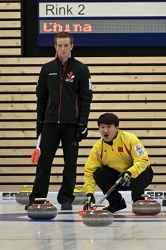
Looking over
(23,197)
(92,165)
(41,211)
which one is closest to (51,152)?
(92,165)

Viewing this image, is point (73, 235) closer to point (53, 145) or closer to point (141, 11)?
point (53, 145)

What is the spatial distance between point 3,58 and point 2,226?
184 inches

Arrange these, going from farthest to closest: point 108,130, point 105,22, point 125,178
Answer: point 105,22 < point 108,130 < point 125,178

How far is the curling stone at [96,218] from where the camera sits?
396cm

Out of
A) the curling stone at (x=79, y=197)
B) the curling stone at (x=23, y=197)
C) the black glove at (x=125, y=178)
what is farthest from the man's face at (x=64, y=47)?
the curling stone at (x=23, y=197)

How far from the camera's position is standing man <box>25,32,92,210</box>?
5.02 metres

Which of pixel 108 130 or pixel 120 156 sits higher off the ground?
pixel 108 130

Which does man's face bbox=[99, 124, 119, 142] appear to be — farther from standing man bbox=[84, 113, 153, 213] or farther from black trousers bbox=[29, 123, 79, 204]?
black trousers bbox=[29, 123, 79, 204]

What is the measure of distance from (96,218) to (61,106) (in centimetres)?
131

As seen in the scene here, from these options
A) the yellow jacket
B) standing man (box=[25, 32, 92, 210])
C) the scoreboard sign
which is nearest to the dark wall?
the scoreboard sign

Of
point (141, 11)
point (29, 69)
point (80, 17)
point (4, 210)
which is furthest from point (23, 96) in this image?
point (4, 210)

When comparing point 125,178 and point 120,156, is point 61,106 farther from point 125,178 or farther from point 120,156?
point 125,178

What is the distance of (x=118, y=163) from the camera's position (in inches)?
195

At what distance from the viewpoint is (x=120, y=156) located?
4.93m
